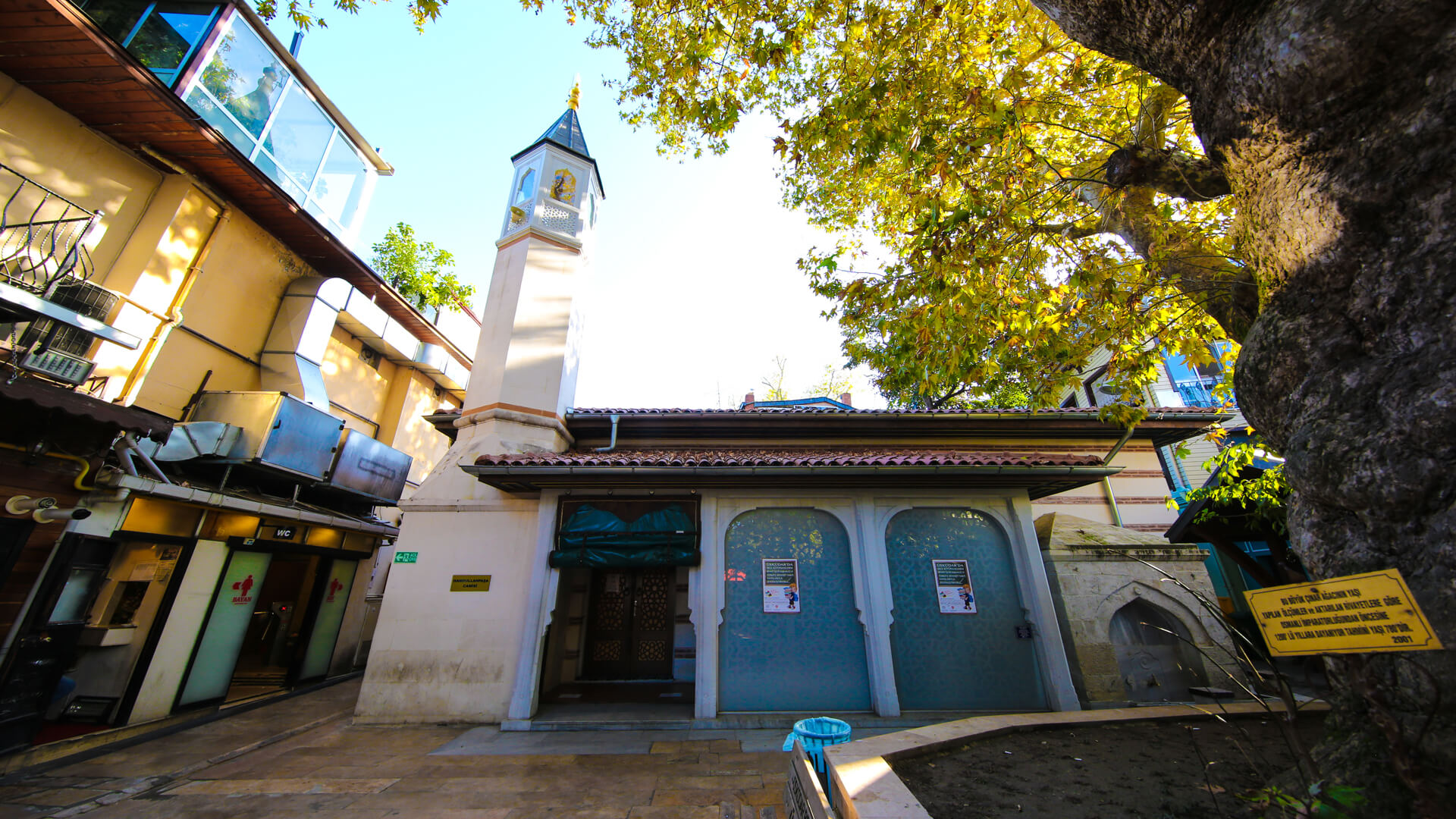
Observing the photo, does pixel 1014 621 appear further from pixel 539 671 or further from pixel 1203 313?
pixel 539 671

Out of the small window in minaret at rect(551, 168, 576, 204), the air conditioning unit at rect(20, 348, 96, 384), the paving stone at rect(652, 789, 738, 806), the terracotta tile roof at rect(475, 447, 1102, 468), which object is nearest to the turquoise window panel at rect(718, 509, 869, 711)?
the terracotta tile roof at rect(475, 447, 1102, 468)

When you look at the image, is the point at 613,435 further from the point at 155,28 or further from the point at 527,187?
the point at 155,28

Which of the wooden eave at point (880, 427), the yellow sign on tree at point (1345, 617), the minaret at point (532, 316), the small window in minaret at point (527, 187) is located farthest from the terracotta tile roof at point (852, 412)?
the yellow sign on tree at point (1345, 617)

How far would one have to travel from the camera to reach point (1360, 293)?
2.35m

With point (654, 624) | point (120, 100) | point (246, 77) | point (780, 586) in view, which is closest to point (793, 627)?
point (780, 586)

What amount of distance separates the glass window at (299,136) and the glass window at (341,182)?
0.23 metres

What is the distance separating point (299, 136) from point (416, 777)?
11.5 meters

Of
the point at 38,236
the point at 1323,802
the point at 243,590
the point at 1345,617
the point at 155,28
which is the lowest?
the point at 1323,802

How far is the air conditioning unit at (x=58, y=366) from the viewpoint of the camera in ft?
18.8

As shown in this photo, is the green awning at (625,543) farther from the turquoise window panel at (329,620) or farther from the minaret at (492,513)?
the turquoise window panel at (329,620)

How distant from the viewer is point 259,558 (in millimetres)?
8312

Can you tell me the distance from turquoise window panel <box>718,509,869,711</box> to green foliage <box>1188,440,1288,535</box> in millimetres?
5507

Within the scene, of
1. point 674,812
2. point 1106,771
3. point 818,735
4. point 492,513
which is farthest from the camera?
point 492,513

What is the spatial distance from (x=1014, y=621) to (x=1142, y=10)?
7.10 m
